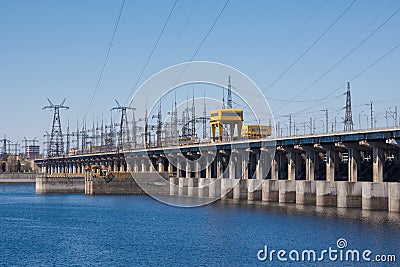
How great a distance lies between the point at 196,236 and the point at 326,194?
85.7 feet

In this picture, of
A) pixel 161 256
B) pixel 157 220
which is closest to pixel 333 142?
pixel 157 220

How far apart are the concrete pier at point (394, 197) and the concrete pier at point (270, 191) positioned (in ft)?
89.8

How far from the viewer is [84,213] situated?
89250 millimetres

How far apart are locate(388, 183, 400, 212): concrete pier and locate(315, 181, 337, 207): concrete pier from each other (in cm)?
1156

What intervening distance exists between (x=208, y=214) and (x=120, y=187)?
158 ft

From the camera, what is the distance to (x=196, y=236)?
6209 cm

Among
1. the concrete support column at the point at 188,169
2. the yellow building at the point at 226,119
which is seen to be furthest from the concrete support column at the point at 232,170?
the yellow building at the point at 226,119

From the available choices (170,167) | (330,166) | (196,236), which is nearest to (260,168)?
(330,166)

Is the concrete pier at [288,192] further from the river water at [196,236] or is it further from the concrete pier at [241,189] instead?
the concrete pier at [241,189]

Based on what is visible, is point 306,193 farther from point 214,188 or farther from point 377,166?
point 214,188

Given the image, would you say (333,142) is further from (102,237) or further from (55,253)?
(55,253)

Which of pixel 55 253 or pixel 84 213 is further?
pixel 84 213

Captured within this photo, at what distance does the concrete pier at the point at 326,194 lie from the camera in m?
82.7

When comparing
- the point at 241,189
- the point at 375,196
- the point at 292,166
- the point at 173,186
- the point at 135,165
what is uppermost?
the point at 135,165
